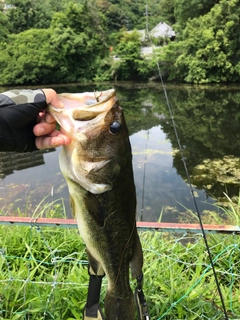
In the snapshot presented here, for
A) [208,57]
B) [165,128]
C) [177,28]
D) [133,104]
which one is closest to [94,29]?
[177,28]

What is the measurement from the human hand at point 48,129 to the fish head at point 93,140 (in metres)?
0.03

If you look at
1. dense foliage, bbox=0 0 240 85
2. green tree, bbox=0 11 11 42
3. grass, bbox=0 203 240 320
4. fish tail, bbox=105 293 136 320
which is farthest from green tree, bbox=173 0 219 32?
fish tail, bbox=105 293 136 320

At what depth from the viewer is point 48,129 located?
160cm

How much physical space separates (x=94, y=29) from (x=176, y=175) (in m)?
28.0

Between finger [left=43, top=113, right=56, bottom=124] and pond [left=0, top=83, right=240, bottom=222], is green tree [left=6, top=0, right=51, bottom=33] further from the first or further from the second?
finger [left=43, top=113, right=56, bottom=124]

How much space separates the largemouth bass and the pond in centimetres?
235

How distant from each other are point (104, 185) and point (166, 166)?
807 cm

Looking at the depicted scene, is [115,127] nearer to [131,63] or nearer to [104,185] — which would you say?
[104,185]

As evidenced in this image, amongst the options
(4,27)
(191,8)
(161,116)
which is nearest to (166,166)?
(161,116)

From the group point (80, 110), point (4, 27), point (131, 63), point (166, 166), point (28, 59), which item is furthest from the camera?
point (4, 27)

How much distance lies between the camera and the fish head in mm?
1405

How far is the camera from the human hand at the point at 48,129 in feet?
4.76

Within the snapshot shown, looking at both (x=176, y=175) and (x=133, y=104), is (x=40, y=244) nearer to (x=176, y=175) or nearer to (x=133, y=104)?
(x=176, y=175)

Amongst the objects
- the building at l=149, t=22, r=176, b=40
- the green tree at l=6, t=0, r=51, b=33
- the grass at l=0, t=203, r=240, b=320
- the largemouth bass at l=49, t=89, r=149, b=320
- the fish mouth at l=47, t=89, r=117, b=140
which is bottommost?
the building at l=149, t=22, r=176, b=40
